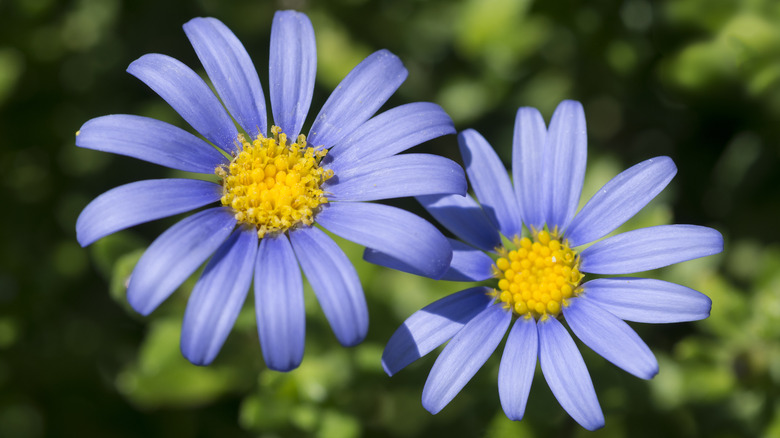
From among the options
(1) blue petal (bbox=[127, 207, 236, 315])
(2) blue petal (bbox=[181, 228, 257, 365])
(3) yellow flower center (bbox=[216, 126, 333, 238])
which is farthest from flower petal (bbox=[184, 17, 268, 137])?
(2) blue petal (bbox=[181, 228, 257, 365])

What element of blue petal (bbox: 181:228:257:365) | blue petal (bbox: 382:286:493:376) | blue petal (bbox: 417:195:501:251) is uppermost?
blue petal (bbox: 417:195:501:251)

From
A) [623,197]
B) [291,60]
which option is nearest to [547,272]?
[623,197]

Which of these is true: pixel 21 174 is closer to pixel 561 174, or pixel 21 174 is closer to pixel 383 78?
pixel 383 78

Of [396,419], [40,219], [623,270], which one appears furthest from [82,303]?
[623,270]

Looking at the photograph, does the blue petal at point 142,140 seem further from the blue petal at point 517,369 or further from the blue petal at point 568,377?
the blue petal at point 568,377

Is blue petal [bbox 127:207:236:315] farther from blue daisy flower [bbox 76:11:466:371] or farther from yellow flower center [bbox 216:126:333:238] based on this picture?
yellow flower center [bbox 216:126:333:238]

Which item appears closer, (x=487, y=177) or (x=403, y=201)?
(x=487, y=177)

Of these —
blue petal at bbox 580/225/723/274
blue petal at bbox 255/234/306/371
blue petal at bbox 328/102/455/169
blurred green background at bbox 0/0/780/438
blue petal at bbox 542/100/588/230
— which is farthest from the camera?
blurred green background at bbox 0/0/780/438

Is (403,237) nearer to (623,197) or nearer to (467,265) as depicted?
(467,265)

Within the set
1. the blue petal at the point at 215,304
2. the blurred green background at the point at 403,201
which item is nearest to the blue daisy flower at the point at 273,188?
the blue petal at the point at 215,304
